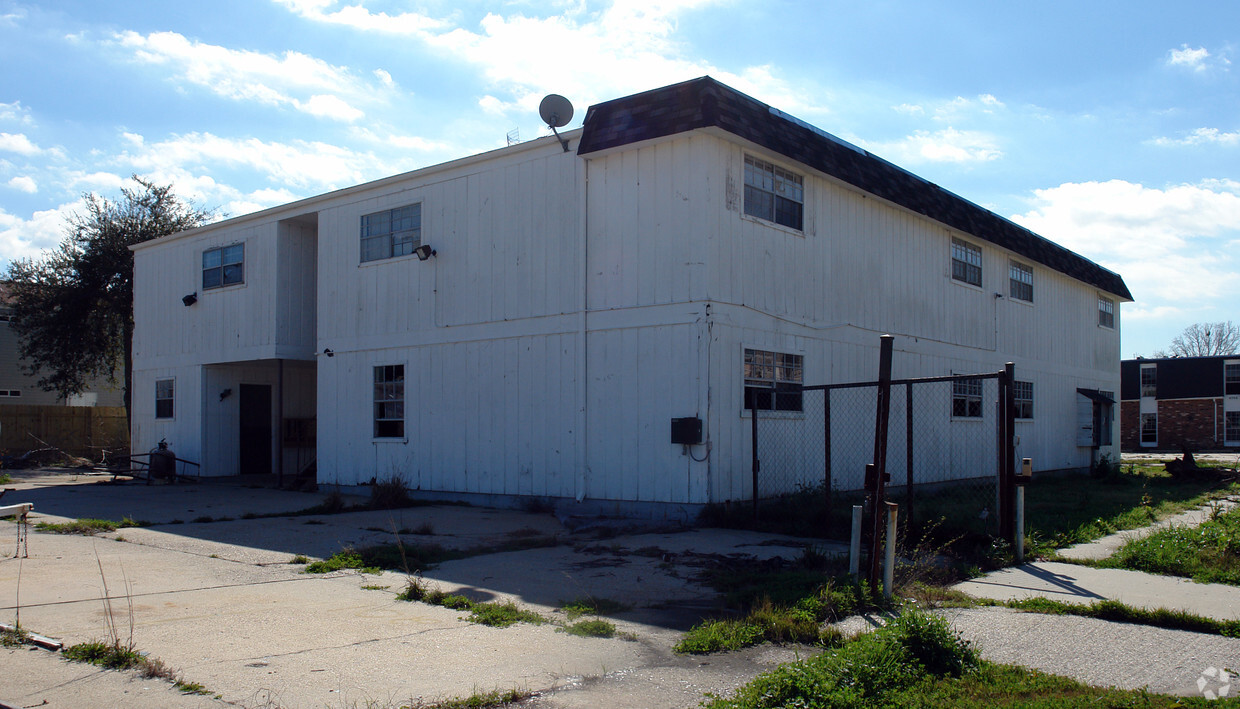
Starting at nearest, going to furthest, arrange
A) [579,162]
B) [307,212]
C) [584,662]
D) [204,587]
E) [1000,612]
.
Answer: [584,662], [1000,612], [204,587], [579,162], [307,212]

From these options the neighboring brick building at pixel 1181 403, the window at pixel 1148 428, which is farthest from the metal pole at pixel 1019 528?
the window at pixel 1148 428

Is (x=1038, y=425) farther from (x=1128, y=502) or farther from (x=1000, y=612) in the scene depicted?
(x=1000, y=612)

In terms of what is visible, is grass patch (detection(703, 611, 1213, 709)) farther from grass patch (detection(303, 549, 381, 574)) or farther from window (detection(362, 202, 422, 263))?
window (detection(362, 202, 422, 263))

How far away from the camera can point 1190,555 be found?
880cm

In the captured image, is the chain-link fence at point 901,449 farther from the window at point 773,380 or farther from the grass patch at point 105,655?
the grass patch at point 105,655

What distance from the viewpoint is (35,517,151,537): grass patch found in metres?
11.4

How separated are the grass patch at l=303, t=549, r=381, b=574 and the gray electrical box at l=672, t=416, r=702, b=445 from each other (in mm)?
4599

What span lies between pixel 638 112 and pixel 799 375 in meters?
4.86

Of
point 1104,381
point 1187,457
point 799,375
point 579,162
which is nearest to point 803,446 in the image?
point 799,375

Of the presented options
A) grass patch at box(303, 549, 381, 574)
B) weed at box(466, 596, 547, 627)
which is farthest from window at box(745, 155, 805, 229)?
weed at box(466, 596, 547, 627)

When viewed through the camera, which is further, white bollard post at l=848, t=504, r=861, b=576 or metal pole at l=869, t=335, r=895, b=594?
white bollard post at l=848, t=504, r=861, b=576

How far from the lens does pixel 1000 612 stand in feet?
22.5

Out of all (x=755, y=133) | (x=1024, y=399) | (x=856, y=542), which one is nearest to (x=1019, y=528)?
(x=856, y=542)

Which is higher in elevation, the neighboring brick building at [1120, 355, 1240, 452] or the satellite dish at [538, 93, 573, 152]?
the satellite dish at [538, 93, 573, 152]
